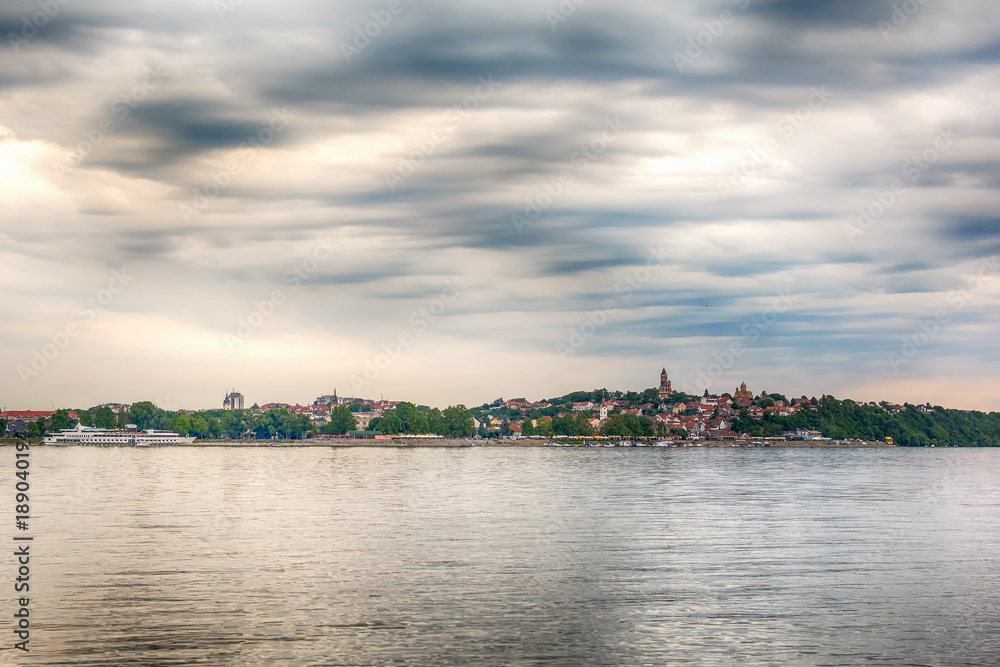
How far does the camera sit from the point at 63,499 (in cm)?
6462

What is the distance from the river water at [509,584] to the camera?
22.9 meters

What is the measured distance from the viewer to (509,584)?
101 ft

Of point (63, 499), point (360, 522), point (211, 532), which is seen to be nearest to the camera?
point (211, 532)

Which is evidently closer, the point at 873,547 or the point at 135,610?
the point at 135,610

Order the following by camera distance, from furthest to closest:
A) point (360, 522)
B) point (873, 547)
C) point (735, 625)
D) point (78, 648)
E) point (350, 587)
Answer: point (360, 522) < point (873, 547) < point (350, 587) < point (735, 625) < point (78, 648)

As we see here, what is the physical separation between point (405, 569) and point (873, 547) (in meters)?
20.9

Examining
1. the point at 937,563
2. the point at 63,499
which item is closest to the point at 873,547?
the point at 937,563

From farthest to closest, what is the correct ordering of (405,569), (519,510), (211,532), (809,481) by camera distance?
1. (809,481)
2. (519,510)
3. (211,532)
4. (405,569)

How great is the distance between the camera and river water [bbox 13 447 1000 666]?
2291cm

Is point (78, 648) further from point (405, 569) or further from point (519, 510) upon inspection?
point (519, 510)

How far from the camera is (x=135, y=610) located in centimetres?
2630

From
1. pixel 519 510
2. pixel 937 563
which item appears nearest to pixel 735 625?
pixel 937 563

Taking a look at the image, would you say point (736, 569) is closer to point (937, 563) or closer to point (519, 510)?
point (937, 563)

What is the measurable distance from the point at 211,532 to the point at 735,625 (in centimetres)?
2779
